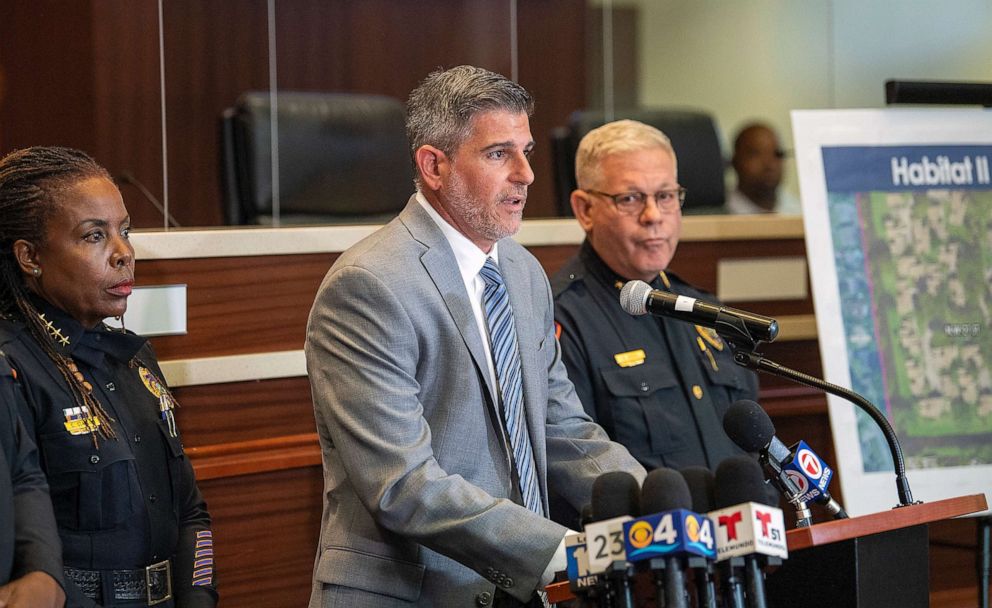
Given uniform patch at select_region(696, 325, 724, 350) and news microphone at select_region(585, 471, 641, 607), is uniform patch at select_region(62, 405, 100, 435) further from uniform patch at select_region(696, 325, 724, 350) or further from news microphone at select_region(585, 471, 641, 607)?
uniform patch at select_region(696, 325, 724, 350)

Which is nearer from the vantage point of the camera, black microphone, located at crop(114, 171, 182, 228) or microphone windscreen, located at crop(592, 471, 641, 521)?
microphone windscreen, located at crop(592, 471, 641, 521)

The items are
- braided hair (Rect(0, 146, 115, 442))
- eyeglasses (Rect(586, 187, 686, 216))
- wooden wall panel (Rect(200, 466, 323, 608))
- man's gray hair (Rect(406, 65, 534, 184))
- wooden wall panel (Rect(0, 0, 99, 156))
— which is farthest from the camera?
wooden wall panel (Rect(0, 0, 99, 156))

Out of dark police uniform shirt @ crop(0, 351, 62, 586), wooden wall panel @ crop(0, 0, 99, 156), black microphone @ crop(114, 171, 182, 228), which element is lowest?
dark police uniform shirt @ crop(0, 351, 62, 586)

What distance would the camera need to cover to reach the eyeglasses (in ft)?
9.62

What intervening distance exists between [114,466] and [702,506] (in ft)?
3.29

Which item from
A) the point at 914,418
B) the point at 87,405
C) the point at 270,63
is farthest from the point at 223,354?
the point at 270,63

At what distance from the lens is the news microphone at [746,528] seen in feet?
4.72

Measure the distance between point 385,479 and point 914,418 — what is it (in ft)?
6.00

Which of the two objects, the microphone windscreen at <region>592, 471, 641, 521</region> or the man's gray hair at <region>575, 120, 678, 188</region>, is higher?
the man's gray hair at <region>575, 120, 678, 188</region>

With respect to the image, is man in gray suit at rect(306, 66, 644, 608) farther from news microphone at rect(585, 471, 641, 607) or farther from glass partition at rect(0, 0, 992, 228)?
glass partition at rect(0, 0, 992, 228)

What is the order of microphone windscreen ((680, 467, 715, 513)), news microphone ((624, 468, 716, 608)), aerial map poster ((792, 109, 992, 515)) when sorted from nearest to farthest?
news microphone ((624, 468, 716, 608))
microphone windscreen ((680, 467, 715, 513))
aerial map poster ((792, 109, 992, 515))

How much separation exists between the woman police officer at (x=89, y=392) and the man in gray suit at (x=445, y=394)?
0.28 metres

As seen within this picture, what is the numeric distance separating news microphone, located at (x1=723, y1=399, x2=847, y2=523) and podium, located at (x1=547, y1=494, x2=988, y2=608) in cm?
10

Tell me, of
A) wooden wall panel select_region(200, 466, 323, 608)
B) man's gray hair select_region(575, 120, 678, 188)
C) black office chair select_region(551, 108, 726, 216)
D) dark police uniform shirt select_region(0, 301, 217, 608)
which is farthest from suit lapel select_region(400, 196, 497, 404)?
black office chair select_region(551, 108, 726, 216)
